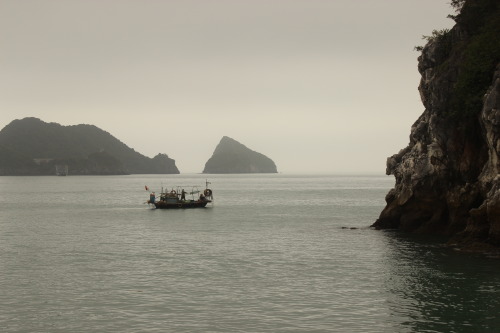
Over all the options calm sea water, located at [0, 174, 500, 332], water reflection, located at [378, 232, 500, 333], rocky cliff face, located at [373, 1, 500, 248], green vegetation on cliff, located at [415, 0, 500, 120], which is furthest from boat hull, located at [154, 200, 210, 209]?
water reflection, located at [378, 232, 500, 333]

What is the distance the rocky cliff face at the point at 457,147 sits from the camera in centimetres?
4409

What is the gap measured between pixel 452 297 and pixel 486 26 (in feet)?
102

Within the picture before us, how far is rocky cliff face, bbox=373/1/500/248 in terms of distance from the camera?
44.1 m

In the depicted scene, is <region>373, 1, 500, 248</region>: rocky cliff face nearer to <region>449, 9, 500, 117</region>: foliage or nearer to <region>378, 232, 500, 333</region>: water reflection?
<region>449, 9, 500, 117</region>: foliage

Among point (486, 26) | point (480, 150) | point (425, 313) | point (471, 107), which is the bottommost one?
point (425, 313)

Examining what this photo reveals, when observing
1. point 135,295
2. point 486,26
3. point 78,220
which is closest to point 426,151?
point 486,26

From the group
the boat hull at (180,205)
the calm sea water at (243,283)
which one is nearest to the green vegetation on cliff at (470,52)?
the calm sea water at (243,283)

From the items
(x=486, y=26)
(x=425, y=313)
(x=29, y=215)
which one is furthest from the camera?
(x=29, y=215)

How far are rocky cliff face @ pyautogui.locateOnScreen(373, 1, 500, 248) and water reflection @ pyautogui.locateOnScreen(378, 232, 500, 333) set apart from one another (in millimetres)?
4599

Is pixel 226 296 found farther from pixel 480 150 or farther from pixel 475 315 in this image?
pixel 480 150

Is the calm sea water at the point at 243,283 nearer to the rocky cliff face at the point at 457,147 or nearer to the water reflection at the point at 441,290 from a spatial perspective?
the water reflection at the point at 441,290

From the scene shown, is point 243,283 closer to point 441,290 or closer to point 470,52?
point 441,290

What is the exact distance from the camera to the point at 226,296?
31.3 meters

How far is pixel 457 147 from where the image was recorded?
52.0 m
